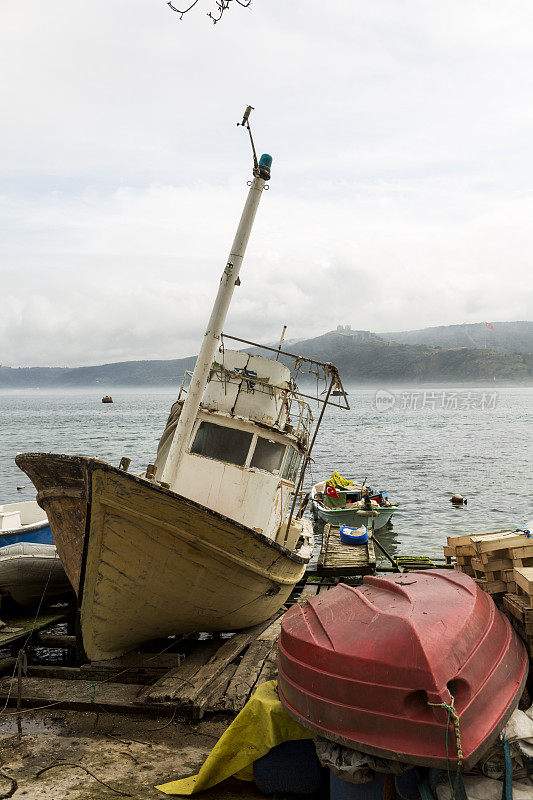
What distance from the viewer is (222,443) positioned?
10453 millimetres

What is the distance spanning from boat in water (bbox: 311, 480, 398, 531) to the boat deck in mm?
5188

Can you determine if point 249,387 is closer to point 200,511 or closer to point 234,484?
point 234,484

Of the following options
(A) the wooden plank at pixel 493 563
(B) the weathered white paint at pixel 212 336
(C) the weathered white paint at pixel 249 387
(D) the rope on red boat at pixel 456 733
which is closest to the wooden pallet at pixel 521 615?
(A) the wooden plank at pixel 493 563

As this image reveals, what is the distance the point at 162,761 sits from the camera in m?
6.29

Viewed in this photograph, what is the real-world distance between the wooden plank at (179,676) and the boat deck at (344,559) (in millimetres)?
4667

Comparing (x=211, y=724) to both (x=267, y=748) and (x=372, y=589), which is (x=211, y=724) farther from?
(x=372, y=589)

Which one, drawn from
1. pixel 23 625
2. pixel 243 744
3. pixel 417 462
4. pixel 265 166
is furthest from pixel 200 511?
pixel 417 462

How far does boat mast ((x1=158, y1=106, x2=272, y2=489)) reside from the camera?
9523 mm

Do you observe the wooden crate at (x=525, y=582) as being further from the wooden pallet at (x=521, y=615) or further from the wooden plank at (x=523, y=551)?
the wooden plank at (x=523, y=551)

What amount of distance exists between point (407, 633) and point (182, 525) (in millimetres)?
3505

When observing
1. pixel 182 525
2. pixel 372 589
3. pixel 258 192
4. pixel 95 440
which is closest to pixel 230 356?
pixel 258 192

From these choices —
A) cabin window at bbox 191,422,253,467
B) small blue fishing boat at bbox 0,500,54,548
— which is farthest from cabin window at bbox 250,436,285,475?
small blue fishing boat at bbox 0,500,54,548

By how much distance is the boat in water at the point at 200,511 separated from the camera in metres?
7.68

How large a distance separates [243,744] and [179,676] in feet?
7.94
